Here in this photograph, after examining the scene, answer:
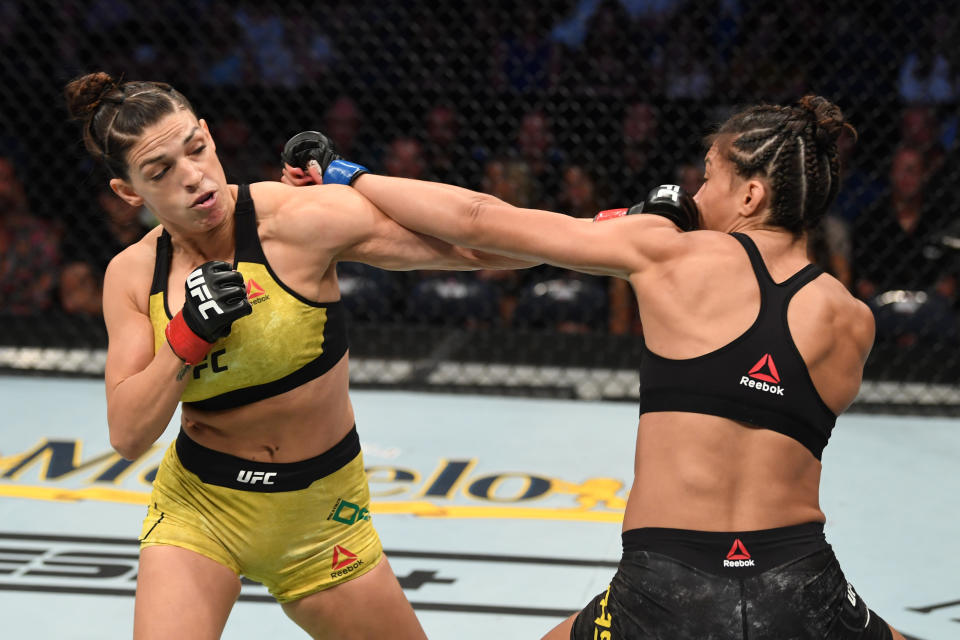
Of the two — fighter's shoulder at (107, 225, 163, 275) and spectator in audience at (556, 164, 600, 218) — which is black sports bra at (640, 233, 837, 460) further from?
Result: spectator in audience at (556, 164, 600, 218)

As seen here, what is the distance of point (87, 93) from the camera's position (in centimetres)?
171

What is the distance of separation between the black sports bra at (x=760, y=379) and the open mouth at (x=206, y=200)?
785mm

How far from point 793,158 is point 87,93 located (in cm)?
113

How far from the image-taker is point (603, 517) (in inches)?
121

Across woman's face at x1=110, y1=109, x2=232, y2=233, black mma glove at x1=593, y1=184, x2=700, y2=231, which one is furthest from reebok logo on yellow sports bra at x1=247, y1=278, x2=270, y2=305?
black mma glove at x1=593, y1=184, x2=700, y2=231

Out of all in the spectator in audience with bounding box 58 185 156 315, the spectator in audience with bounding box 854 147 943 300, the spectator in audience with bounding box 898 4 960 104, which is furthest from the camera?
the spectator in audience with bounding box 58 185 156 315

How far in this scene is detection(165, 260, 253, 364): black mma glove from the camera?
5.18ft

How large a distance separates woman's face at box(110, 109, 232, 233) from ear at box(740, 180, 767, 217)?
0.84m

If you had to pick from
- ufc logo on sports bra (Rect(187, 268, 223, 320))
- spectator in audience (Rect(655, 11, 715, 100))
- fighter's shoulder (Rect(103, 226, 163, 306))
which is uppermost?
ufc logo on sports bra (Rect(187, 268, 223, 320))

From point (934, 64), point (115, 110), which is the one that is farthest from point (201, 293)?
point (934, 64)

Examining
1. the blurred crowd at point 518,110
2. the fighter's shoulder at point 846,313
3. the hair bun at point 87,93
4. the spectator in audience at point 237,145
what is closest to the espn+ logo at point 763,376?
the fighter's shoulder at point 846,313

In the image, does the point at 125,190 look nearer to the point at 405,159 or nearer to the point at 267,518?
the point at 267,518

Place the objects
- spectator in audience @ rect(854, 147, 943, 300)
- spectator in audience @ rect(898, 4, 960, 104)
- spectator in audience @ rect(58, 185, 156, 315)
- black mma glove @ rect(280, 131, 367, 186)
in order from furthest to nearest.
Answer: spectator in audience @ rect(58, 185, 156, 315)
spectator in audience @ rect(898, 4, 960, 104)
spectator in audience @ rect(854, 147, 943, 300)
black mma glove @ rect(280, 131, 367, 186)

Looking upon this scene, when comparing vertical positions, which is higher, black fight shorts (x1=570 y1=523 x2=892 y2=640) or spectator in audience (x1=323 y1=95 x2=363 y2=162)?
black fight shorts (x1=570 y1=523 x2=892 y2=640)
